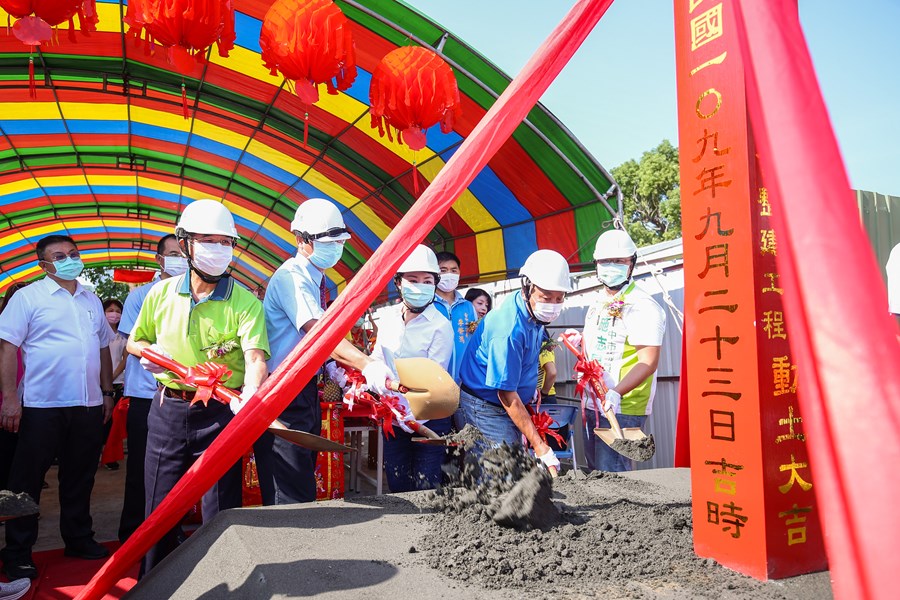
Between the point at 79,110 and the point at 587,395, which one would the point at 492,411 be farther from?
the point at 79,110

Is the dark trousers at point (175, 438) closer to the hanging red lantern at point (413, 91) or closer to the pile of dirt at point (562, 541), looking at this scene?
the pile of dirt at point (562, 541)

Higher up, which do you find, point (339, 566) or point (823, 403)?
point (823, 403)

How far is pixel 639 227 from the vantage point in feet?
74.9

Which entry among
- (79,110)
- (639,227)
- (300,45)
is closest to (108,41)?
(79,110)

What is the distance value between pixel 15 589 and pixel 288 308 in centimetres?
195

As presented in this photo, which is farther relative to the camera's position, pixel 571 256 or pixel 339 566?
pixel 571 256

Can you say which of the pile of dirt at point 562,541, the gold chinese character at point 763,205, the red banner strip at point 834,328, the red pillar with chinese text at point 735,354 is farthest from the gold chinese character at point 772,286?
the pile of dirt at point 562,541

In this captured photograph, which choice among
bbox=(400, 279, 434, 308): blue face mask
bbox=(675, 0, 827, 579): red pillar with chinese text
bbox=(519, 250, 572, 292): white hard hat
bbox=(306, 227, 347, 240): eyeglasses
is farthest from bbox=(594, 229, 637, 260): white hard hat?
bbox=(675, 0, 827, 579): red pillar with chinese text

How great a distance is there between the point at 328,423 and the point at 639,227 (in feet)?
66.1

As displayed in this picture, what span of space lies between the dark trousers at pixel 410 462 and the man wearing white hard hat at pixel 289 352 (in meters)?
0.53

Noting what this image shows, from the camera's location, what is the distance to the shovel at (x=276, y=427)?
237 cm

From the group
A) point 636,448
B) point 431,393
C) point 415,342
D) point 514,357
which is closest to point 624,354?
point 636,448

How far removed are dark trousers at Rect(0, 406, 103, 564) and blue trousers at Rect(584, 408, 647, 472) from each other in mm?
3124

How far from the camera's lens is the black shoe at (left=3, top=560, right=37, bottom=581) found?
3.36 m
